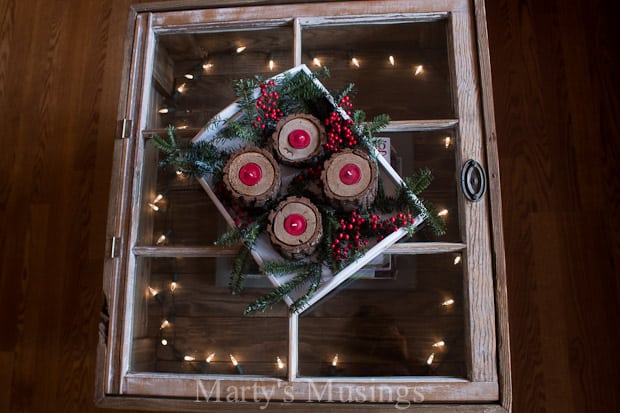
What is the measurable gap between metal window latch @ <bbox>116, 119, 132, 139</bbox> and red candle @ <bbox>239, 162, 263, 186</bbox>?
0.29m

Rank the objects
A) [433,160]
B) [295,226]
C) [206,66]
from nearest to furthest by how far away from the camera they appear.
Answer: [295,226] < [433,160] < [206,66]

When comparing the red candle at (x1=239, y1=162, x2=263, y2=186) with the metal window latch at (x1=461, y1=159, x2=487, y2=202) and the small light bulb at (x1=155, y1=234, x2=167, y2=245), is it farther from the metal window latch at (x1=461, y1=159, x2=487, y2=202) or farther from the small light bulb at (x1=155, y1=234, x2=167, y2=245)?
the metal window latch at (x1=461, y1=159, x2=487, y2=202)

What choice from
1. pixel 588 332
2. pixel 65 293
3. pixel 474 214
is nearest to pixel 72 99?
pixel 65 293

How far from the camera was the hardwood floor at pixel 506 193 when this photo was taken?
4.13 ft

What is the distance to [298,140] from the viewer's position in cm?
84

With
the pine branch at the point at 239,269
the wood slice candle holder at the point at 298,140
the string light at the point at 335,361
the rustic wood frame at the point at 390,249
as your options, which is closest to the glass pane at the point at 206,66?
the rustic wood frame at the point at 390,249

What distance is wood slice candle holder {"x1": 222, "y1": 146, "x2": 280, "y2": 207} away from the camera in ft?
2.68

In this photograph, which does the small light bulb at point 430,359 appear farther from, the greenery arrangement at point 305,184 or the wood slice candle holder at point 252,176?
the wood slice candle holder at point 252,176

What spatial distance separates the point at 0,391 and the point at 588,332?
1.67m

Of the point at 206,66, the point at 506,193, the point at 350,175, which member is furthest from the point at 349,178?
the point at 506,193

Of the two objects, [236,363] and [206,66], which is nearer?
[236,363]

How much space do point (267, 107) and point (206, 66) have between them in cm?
24

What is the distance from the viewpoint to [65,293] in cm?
142

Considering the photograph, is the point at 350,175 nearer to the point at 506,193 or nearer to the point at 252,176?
the point at 252,176
